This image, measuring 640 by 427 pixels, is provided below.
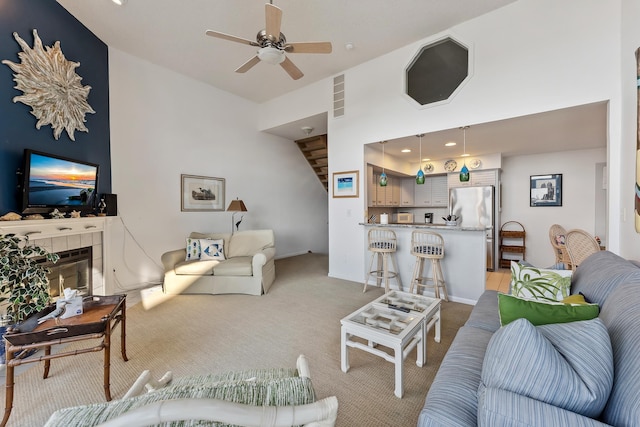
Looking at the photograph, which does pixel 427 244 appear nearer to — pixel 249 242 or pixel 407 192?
pixel 249 242

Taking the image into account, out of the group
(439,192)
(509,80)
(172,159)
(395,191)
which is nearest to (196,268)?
(172,159)

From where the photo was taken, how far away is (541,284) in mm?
1927

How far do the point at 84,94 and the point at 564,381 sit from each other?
16.3 feet

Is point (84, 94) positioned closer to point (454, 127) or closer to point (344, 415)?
point (344, 415)

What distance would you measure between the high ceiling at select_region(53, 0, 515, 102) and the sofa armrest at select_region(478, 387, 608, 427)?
146 inches

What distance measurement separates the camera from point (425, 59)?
3.76m

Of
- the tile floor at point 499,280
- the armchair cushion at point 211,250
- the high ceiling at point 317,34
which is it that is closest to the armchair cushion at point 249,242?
the armchair cushion at point 211,250

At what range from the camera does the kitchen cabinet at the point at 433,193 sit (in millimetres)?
6164

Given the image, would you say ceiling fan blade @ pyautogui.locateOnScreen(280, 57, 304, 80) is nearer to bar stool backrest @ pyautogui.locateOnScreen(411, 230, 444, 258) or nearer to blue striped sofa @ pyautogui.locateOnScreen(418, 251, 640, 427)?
bar stool backrest @ pyautogui.locateOnScreen(411, 230, 444, 258)

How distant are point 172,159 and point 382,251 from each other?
3912mm

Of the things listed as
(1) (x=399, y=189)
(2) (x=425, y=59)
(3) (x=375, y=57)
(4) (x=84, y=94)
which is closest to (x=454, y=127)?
(2) (x=425, y=59)

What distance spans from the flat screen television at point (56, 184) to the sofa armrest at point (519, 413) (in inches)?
148

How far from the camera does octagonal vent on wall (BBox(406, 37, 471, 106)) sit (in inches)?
138

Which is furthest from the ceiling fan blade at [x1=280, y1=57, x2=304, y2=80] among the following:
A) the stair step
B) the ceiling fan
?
the stair step
